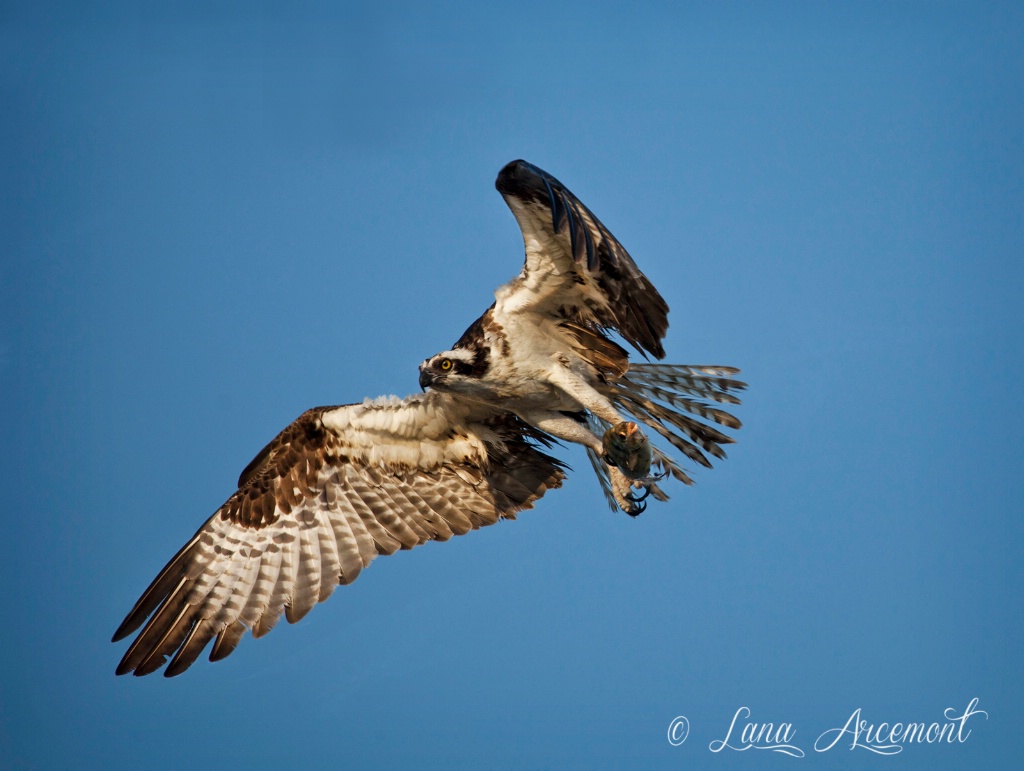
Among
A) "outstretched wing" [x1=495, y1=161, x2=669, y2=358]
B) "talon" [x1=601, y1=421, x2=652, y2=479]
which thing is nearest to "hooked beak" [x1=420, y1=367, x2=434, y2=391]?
"outstretched wing" [x1=495, y1=161, x2=669, y2=358]

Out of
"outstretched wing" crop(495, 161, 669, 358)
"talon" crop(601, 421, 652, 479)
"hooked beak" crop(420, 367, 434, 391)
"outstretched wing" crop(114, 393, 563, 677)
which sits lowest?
"outstretched wing" crop(114, 393, 563, 677)

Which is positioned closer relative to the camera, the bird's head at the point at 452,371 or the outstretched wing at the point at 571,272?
the outstretched wing at the point at 571,272

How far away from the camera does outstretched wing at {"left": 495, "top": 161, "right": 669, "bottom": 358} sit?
18.4 ft

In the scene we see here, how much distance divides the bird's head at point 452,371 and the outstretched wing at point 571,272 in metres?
0.43

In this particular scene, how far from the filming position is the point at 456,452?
7.29 meters

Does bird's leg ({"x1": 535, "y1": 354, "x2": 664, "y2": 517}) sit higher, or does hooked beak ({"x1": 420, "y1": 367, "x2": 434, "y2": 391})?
bird's leg ({"x1": 535, "y1": 354, "x2": 664, "y2": 517})

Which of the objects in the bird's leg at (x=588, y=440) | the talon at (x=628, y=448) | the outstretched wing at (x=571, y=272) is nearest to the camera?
the outstretched wing at (x=571, y=272)

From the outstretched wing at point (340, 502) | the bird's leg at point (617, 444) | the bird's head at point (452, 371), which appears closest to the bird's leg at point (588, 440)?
the bird's leg at point (617, 444)

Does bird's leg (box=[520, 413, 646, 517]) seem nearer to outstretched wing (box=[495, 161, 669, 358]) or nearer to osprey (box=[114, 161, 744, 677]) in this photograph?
osprey (box=[114, 161, 744, 677])

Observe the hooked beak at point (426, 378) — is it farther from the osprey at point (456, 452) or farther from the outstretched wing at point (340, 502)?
the outstretched wing at point (340, 502)

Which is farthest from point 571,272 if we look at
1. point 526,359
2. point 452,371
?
point 452,371

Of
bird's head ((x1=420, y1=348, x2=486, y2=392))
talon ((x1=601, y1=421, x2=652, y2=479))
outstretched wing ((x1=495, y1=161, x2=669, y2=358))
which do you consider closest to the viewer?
outstretched wing ((x1=495, y1=161, x2=669, y2=358))

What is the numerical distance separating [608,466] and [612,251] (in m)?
1.84

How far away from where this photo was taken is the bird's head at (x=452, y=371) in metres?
6.41
